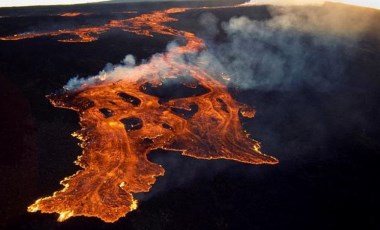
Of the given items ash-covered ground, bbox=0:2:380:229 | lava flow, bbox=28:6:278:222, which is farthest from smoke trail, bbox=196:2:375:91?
lava flow, bbox=28:6:278:222

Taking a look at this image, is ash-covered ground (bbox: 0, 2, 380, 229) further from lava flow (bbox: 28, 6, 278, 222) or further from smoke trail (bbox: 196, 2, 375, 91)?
lava flow (bbox: 28, 6, 278, 222)

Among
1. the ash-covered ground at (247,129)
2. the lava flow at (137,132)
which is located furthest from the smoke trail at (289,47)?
the lava flow at (137,132)

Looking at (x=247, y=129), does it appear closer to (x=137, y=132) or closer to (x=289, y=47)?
(x=137, y=132)

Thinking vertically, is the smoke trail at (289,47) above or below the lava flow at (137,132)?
above

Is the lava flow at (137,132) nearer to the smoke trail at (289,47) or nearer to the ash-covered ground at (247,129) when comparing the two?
the ash-covered ground at (247,129)

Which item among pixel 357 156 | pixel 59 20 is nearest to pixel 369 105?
pixel 357 156

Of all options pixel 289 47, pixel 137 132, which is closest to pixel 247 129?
pixel 137 132
